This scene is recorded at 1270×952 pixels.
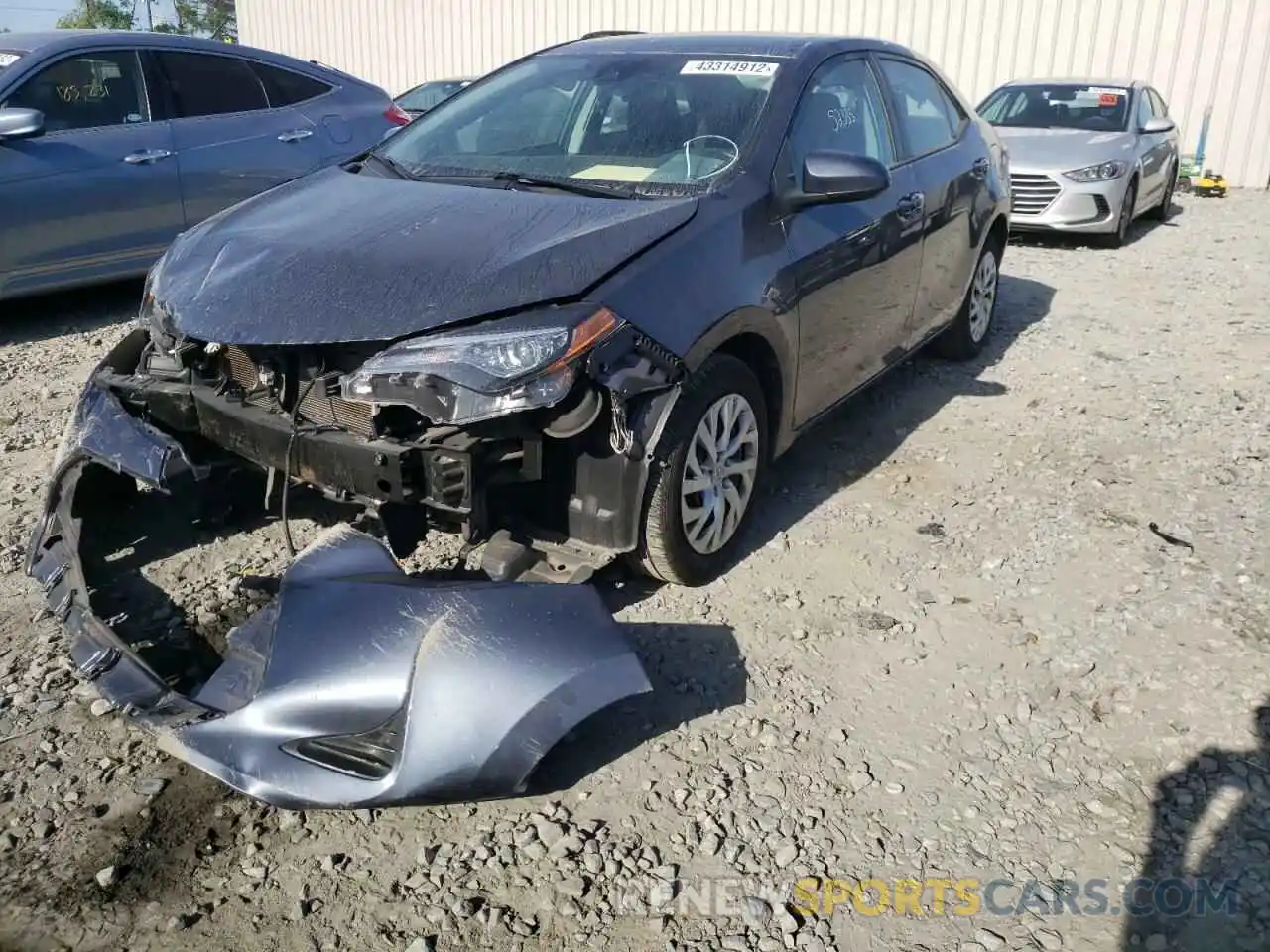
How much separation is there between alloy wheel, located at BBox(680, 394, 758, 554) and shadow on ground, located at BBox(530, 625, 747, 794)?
1.05 ft

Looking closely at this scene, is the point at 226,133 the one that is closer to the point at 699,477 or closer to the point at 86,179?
the point at 86,179

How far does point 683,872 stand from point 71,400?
414cm

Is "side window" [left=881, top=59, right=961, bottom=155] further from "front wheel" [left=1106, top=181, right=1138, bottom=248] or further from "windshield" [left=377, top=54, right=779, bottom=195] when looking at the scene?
"front wheel" [left=1106, top=181, right=1138, bottom=248]

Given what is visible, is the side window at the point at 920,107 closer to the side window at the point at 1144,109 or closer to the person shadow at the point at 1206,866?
the person shadow at the point at 1206,866

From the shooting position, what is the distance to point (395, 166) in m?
3.76

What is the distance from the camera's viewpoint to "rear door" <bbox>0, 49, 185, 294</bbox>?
571cm

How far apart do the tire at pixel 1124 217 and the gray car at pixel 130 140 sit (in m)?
6.68

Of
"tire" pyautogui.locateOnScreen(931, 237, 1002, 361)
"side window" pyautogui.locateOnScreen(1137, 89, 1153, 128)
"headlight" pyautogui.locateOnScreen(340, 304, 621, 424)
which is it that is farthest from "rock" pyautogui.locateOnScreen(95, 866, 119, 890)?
"side window" pyautogui.locateOnScreen(1137, 89, 1153, 128)

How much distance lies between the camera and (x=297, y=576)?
2.56 metres

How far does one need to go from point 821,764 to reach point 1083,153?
8.46 metres

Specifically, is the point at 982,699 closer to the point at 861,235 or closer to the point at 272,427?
the point at 861,235

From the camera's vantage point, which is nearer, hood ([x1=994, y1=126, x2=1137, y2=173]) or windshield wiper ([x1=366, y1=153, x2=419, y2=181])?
windshield wiper ([x1=366, y1=153, x2=419, y2=181])

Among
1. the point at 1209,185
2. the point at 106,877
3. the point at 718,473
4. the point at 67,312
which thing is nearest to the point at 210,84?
the point at 67,312

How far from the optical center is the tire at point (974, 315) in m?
5.59
